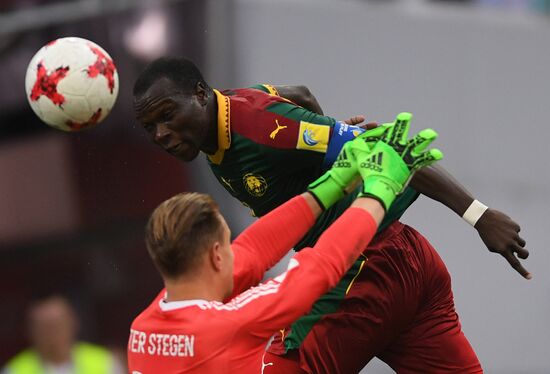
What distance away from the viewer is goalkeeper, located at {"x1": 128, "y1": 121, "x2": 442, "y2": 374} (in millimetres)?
4438

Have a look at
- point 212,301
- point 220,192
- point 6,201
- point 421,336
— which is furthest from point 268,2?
point 212,301

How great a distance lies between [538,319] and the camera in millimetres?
12898

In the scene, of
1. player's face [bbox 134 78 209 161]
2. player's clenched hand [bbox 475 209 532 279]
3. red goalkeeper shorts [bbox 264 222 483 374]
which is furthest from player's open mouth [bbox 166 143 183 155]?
player's clenched hand [bbox 475 209 532 279]

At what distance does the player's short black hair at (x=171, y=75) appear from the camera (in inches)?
219

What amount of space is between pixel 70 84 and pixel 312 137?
1.52 metres

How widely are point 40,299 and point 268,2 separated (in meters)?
3.52

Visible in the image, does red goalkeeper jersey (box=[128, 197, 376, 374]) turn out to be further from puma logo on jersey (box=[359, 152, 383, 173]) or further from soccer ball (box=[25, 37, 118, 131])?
soccer ball (box=[25, 37, 118, 131])

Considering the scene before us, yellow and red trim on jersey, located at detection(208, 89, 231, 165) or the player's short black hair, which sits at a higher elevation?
the player's short black hair

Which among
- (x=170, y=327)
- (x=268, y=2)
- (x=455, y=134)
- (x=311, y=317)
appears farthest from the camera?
(x=455, y=134)

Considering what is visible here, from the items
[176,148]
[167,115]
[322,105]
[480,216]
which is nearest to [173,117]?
[167,115]

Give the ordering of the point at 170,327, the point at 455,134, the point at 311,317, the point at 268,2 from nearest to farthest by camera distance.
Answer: the point at 170,327, the point at 311,317, the point at 268,2, the point at 455,134

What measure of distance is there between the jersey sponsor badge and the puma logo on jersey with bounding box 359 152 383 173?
0.94 m

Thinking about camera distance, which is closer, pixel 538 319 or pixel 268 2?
pixel 268 2

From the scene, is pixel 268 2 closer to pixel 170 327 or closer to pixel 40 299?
pixel 40 299
